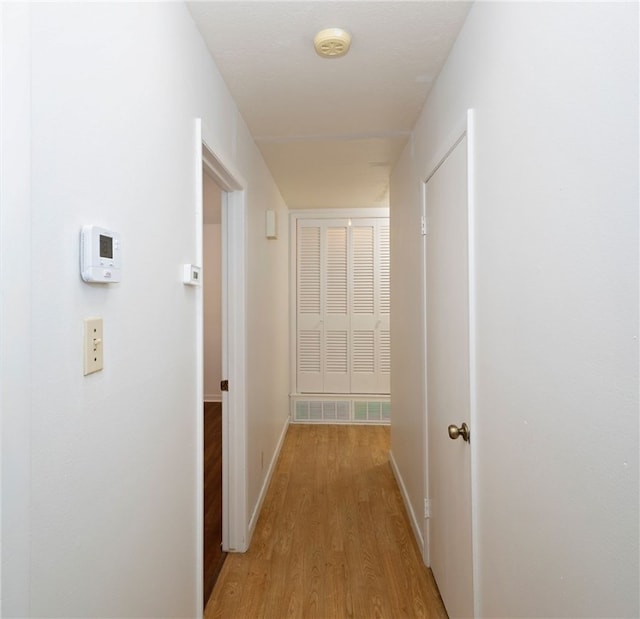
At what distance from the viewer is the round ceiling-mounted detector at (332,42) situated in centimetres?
134

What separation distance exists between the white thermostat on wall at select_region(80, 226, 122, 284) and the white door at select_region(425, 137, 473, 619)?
109cm

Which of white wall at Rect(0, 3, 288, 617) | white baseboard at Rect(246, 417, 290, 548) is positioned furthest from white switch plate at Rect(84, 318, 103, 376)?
white baseboard at Rect(246, 417, 290, 548)

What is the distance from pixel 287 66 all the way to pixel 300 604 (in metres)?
2.38

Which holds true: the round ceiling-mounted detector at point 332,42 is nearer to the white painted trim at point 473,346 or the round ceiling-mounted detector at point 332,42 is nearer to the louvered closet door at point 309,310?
the white painted trim at point 473,346

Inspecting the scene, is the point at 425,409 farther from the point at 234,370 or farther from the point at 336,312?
the point at 336,312

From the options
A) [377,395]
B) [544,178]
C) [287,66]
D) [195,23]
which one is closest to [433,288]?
[544,178]

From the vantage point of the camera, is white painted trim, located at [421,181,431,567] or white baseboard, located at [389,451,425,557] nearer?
white painted trim, located at [421,181,431,567]

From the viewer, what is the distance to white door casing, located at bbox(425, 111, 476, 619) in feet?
4.43

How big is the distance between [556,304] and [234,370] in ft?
5.41

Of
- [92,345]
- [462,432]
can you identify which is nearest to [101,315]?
[92,345]

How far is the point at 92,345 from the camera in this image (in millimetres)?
778

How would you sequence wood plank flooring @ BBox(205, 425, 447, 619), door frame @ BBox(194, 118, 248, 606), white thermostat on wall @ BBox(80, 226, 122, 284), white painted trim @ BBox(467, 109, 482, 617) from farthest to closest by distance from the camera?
door frame @ BBox(194, 118, 248, 606) → wood plank flooring @ BBox(205, 425, 447, 619) → white painted trim @ BBox(467, 109, 482, 617) → white thermostat on wall @ BBox(80, 226, 122, 284)

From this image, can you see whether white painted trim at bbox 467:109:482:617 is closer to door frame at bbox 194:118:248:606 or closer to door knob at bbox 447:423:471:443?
door knob at bbox 447:423:471:443

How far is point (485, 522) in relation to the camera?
1203 mm
